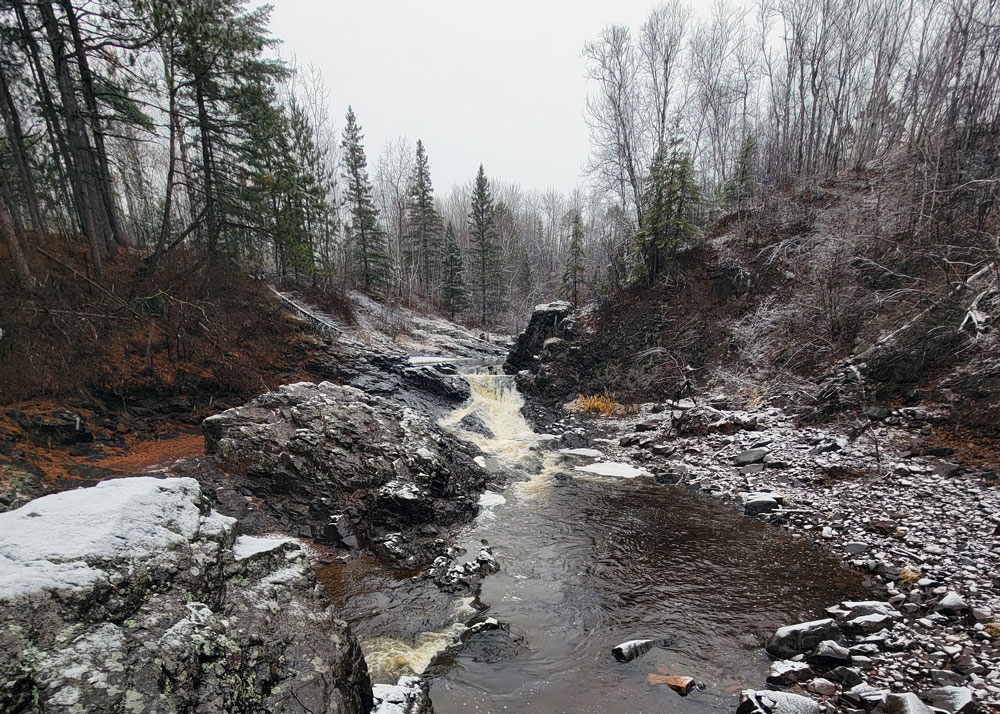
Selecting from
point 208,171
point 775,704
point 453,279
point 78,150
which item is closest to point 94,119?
point 78,150

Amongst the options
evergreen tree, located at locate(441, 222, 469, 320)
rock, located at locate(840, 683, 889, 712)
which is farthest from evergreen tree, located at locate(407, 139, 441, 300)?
rock, located at locate(840, 683, 889, 712)

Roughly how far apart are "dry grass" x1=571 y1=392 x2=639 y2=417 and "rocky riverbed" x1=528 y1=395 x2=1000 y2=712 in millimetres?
3495

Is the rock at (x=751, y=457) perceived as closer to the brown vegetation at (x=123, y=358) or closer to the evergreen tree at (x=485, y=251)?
the brown vegetation at (x=123, y=358)

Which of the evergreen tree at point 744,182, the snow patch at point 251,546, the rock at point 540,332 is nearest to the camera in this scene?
the snow patch at point 251,546

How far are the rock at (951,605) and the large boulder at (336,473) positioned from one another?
22.8ft

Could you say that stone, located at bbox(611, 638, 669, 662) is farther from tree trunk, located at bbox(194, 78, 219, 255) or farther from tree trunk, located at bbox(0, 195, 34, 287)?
tree trunk, located at bbox(194, 78, 219, 255)

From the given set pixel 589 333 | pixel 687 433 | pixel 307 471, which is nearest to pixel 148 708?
pixel 307 471

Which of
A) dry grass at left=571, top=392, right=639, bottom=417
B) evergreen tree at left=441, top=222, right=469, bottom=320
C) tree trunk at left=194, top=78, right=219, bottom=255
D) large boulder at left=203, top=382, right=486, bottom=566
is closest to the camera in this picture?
large boulder at left=203, top=382, right=486, bottom=566

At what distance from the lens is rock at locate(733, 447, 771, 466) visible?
1036 cm

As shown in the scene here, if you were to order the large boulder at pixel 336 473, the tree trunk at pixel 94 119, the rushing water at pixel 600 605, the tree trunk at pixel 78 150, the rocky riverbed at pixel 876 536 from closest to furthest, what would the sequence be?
1. the rocky riverbed at pixel 876 536
2. the rushing water at pixel 600 605
3. the large boulder at pixel 336 473
4. the tree trunk at pixel 94 119
5. the tree trunk at pixel 78 150

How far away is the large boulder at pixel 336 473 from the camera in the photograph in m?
7.45

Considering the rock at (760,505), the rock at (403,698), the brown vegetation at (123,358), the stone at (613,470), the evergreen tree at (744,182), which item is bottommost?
the stone at (613,470)

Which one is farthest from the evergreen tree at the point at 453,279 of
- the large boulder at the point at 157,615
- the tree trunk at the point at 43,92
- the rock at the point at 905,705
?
the rock at the point at 905,705

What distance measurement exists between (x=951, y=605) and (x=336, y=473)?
360 inches
